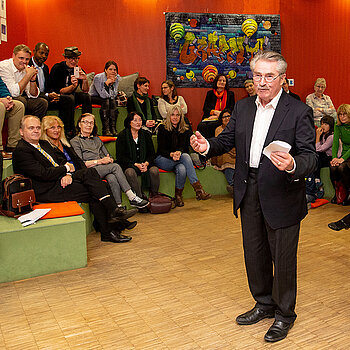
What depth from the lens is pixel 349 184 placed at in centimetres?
569

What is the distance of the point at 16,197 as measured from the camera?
12.1ft

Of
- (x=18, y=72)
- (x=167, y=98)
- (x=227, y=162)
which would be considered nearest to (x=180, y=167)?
(x=227, y=162)

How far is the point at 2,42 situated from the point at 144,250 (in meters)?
3.39

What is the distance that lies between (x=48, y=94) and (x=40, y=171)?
194cm

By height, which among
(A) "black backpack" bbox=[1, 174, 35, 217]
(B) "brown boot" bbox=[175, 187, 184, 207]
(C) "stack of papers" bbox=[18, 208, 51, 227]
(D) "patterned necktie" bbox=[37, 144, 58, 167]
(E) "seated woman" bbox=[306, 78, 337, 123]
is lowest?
(B) "brown boot" bbox=[175, 187, 184, 207]

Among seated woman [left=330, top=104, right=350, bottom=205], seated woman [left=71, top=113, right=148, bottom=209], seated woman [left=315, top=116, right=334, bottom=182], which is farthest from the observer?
seated woman [left=315, top=116, right=334, bottom=182]

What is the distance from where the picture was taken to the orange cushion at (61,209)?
3746mm

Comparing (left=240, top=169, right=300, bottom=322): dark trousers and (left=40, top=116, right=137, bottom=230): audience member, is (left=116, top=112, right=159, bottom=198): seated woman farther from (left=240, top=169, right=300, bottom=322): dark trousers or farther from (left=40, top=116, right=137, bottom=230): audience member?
(left=240, top=169, right=300, bottom=322): dark trousers

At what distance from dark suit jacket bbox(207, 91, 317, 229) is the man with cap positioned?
3.77m

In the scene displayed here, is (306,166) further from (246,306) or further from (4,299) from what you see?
(4,299)

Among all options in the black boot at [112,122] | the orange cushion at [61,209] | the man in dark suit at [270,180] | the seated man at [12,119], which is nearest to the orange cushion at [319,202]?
the black boot at [112,122]

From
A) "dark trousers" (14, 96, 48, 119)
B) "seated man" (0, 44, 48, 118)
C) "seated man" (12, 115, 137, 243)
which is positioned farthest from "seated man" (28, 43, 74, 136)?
"seated man" (12, 115, 137, 243)

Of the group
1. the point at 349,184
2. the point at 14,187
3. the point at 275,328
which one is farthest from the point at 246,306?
the point at 349,184

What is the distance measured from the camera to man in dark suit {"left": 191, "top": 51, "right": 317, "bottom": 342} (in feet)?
7.65
